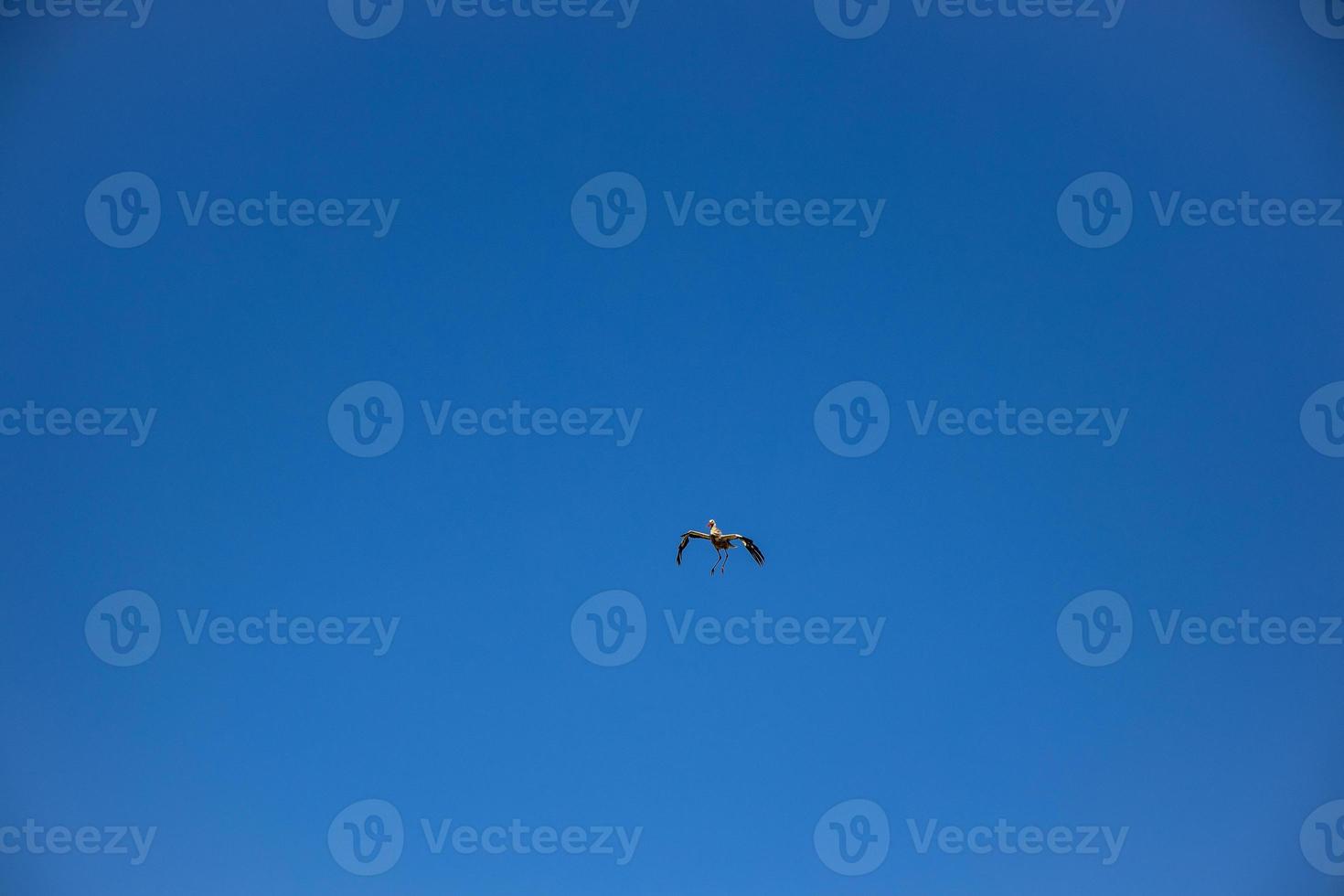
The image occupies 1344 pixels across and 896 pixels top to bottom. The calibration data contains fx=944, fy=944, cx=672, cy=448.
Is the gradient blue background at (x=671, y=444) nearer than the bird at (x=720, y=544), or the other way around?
the bird at (x=720, y=544)

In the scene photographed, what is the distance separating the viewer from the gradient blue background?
9.73 ft

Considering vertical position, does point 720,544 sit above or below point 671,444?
below

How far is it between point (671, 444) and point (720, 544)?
0.35 m

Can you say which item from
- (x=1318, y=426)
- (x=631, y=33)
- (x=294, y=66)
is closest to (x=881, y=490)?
(x=1318, y=426)

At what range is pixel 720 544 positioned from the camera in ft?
9.47

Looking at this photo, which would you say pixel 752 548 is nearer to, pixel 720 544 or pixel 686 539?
pixel 720 544

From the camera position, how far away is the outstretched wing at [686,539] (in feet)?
9.46

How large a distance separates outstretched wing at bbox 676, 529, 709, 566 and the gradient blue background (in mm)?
55

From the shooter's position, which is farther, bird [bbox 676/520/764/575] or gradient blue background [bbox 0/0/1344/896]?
gradient blue background [bbox 0/0/1344/896]

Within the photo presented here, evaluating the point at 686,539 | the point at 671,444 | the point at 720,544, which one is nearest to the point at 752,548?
the point at 720,544

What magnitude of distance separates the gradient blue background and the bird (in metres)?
0.06

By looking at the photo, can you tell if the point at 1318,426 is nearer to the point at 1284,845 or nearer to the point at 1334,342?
the point at 1334,342

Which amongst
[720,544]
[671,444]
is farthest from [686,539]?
[671,444]

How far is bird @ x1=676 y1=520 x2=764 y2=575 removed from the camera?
2.86m
